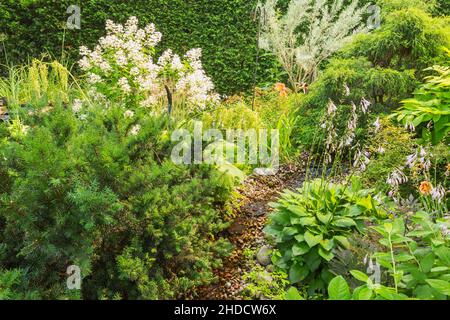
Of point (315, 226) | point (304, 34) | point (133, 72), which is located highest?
point (304, 34)

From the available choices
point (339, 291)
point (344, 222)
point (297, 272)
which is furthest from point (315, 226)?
point (339, 291)

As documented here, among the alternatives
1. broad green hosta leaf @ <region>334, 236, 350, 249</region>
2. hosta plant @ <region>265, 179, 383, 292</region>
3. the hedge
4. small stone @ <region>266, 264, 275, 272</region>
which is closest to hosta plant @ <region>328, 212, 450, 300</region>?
broad green hosta leaf @ <region>334, 236, 350, 249</region>

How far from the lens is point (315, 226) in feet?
8.79

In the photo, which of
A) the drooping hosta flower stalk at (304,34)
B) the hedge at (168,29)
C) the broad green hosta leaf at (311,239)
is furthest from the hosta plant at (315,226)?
the hedge at (168,29)

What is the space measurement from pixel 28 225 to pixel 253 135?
3007 mm

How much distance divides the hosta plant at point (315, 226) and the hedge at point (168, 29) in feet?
16.3

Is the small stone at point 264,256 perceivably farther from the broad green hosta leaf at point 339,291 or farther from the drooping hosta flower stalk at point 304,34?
the drooping hosta flower stalk at point 304,34

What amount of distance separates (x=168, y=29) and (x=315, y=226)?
5.52 metres

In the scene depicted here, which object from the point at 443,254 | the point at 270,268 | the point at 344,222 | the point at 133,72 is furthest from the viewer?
the point at 133,72

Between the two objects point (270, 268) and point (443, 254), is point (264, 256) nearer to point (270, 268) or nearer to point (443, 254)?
point (270, 268)

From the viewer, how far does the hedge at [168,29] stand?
22.4 ft

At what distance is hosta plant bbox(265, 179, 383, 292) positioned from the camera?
2566 mm

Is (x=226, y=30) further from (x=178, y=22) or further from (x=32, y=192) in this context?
(x=32, y=192)

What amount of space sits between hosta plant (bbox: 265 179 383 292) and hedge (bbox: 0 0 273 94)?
4976 mm
